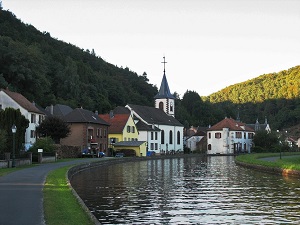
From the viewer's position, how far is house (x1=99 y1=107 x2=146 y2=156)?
9062 centimetres

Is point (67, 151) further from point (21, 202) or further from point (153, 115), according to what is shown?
point (21, 202)

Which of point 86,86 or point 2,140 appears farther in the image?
point 86,86

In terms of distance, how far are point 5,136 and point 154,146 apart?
64.6 meters

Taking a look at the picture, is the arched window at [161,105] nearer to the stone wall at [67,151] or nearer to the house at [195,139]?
the house at [195,139]

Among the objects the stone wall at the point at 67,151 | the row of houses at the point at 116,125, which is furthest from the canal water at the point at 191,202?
the row of houses at the point at 116,125

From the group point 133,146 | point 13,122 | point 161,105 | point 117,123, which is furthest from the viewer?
point 161,105

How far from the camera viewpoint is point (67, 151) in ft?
235

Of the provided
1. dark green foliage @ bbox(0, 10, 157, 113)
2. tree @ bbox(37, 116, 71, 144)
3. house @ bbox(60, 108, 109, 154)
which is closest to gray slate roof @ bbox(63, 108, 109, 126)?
house @ bbox(60, 108, 109, 154)

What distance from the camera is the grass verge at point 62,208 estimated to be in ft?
49.8

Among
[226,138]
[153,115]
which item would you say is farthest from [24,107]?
[226,138]

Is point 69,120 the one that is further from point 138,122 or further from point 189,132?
point 189,132

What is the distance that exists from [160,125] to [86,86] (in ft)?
120

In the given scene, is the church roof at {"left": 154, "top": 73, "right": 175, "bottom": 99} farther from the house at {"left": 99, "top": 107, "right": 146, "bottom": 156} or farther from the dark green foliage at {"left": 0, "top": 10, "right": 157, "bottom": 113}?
the house at {"left": 99, "top": 107, "right": 146, "bottom": 156}

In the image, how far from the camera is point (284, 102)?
182m
